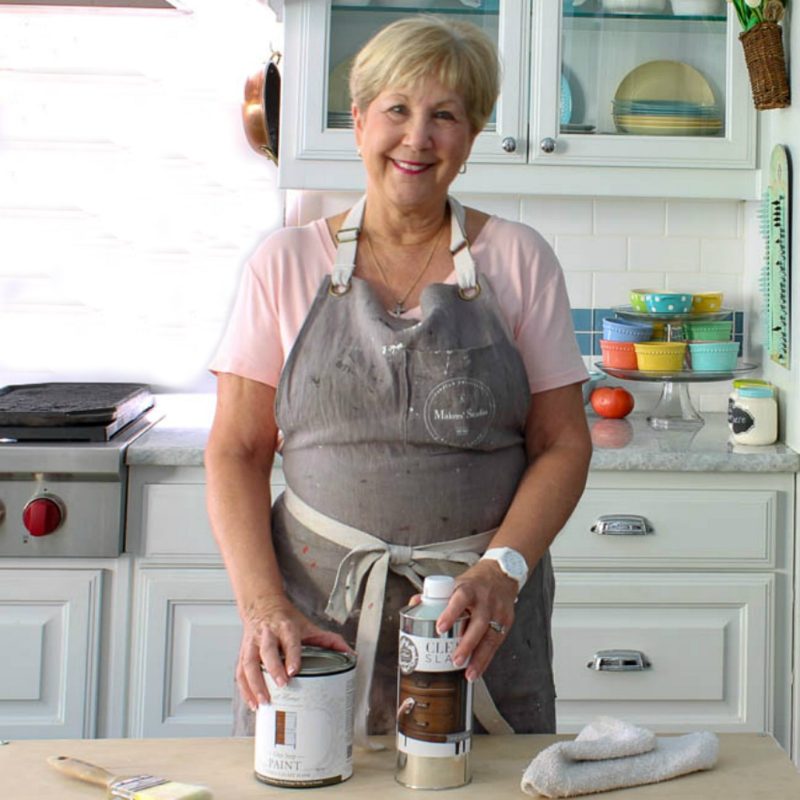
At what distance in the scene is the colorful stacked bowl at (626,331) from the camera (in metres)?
3.32

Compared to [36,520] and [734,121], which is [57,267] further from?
[734,121]

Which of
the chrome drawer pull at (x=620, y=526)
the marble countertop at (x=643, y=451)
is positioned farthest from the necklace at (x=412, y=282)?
the chrome drawer pull at (x=620, y=526)

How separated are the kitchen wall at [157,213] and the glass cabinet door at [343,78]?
0.29 metres

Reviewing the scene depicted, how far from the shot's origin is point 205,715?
2.91 meters

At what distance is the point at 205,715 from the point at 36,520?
1.82 ft

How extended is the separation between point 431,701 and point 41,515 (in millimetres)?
1587

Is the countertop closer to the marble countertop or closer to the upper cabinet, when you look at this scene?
the marble countertop

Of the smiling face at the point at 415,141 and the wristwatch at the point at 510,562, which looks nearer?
the wristwatch at the point at 510,562

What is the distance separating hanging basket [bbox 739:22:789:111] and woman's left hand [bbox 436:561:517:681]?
6.21 feet

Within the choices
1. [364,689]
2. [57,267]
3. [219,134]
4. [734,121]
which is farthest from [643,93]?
[364,689]

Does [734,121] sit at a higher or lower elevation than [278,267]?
higher

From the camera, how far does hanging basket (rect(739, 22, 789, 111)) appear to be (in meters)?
3.06

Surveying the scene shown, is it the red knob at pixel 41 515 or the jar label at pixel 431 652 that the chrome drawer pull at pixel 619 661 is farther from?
the jar label at pixel 431 652

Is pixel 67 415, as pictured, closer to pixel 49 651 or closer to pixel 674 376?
pixel 49 651
